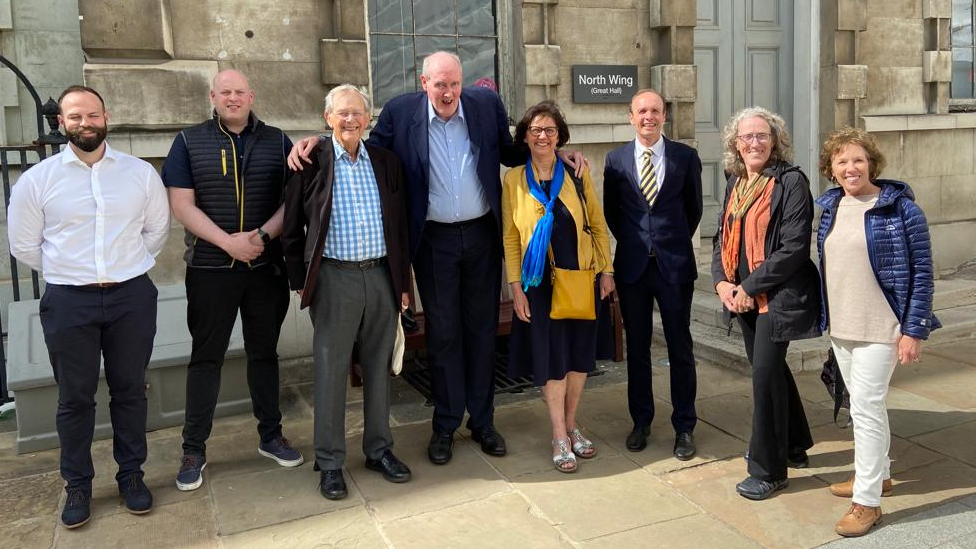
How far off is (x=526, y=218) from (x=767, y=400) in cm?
145

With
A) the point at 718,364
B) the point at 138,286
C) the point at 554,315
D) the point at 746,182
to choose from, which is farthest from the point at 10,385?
the point at 718,364

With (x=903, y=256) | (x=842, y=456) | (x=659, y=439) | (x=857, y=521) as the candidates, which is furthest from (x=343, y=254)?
(x=842, y=456)

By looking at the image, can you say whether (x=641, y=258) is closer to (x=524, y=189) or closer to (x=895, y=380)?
(x=524, y=189)

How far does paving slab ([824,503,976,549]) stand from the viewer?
11.3 ft

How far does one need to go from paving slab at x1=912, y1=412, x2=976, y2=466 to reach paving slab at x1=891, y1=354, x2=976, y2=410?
441mm

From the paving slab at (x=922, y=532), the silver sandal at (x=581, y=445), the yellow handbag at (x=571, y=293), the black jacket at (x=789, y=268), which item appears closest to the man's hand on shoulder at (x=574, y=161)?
the yellow handbag at (x=571, y=293)

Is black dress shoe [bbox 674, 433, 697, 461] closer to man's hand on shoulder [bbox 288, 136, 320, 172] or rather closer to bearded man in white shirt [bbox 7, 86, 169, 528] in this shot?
man's hand on shoulder [bbox 288, 136, 320, 172]

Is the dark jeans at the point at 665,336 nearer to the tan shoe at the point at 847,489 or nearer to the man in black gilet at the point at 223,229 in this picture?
the tan shoe at the point at 847,489

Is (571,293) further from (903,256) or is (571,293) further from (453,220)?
(903,256)

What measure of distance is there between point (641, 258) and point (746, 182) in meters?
0.70

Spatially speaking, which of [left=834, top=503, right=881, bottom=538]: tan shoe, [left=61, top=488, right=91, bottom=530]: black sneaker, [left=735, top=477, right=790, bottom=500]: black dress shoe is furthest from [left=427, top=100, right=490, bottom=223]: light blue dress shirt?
[left=834, top=503, right=881, bottom=538]: tan shoe

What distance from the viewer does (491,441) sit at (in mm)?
4555

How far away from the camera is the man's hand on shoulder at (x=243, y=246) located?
13.2 feet

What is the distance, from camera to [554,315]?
425 centimetres
